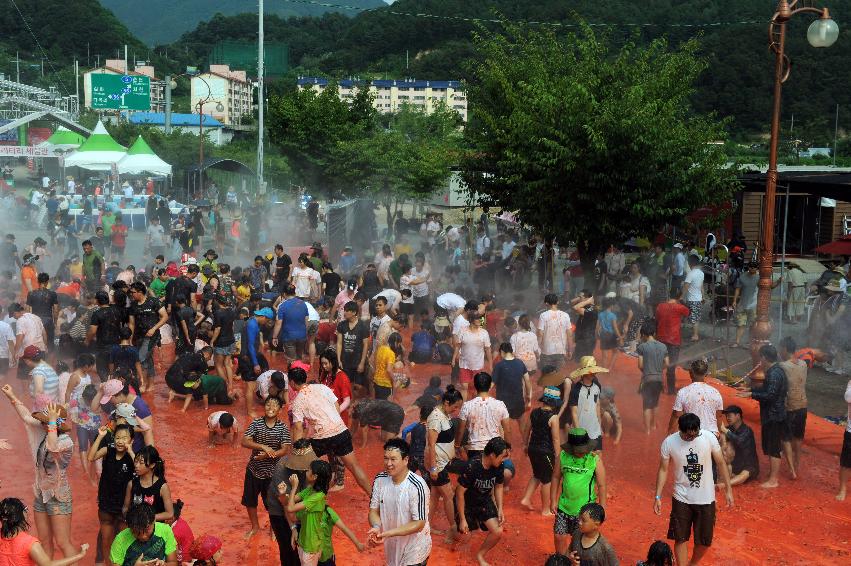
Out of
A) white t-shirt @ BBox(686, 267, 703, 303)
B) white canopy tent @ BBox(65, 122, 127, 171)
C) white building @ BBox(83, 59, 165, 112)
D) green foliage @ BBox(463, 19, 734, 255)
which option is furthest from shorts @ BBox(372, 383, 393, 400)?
white building @ BBox(83, 59, 165, 112)

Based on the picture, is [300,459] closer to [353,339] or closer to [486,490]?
[486,490]

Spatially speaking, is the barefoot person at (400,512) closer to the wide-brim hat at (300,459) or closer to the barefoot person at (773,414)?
the wide-brim hat at (300,459)

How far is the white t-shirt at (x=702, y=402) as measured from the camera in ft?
29.3

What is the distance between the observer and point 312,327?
46.5 ft

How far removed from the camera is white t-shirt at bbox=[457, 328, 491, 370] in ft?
37.8

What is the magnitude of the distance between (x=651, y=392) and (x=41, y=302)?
28.1 ft

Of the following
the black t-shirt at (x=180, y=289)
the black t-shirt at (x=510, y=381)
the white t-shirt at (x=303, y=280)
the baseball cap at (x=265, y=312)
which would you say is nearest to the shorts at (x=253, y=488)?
the black t-shirt at (x=510, y=381)

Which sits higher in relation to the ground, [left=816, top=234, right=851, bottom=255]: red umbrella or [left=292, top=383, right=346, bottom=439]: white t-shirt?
[left=816, top=234, right=851, bottom=255]: red umbrella

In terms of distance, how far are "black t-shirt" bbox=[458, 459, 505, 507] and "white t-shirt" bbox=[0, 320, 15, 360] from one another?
8065mm

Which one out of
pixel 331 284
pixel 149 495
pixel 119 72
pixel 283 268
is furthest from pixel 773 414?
pixel 119 72

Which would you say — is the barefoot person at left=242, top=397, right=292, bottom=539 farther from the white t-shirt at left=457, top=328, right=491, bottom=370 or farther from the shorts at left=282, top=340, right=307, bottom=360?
the shorts at left=282, top=340, right=307, bottom=360

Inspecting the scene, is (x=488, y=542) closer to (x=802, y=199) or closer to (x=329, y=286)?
(x=329, y=286)

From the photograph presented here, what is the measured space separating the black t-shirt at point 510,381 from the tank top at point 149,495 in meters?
4.19

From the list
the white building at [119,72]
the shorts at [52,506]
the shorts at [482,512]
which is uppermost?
the white building at [119,72]
